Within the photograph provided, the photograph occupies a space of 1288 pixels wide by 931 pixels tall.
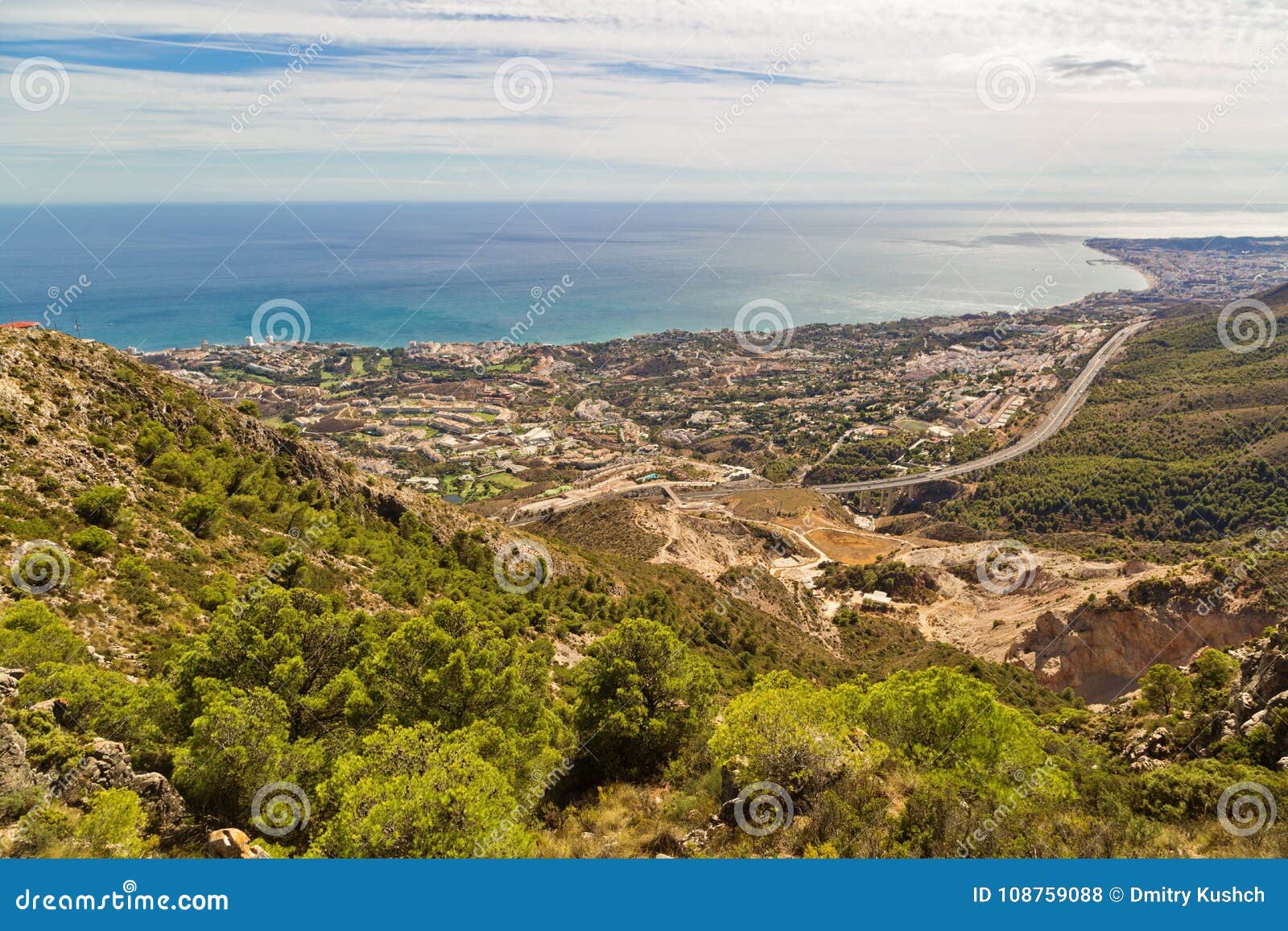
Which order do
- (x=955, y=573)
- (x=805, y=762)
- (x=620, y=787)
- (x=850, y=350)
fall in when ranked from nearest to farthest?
(x=805, y=762), (x=620, y=787), (x=955, y=573), (x=850, y=350)

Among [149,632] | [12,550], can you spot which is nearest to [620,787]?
[149,632]

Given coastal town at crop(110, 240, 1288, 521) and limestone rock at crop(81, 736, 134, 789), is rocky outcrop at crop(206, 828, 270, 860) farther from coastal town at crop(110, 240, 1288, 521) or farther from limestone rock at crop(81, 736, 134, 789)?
coastal town at crop(110, 240, 1288, 521)

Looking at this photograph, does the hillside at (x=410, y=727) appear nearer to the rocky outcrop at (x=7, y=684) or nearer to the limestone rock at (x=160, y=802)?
the limestone rock at (x=160, y=802)

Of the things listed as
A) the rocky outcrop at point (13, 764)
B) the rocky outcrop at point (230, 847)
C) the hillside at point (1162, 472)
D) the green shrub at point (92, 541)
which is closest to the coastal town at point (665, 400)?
the hillside at point (1162, 472)

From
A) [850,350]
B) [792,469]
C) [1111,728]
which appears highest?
[850,350]

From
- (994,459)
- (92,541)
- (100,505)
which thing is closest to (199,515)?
(100,505)

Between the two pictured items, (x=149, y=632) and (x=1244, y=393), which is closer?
(x=149, y=632)

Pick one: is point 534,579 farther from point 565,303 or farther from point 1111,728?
point 565,303
